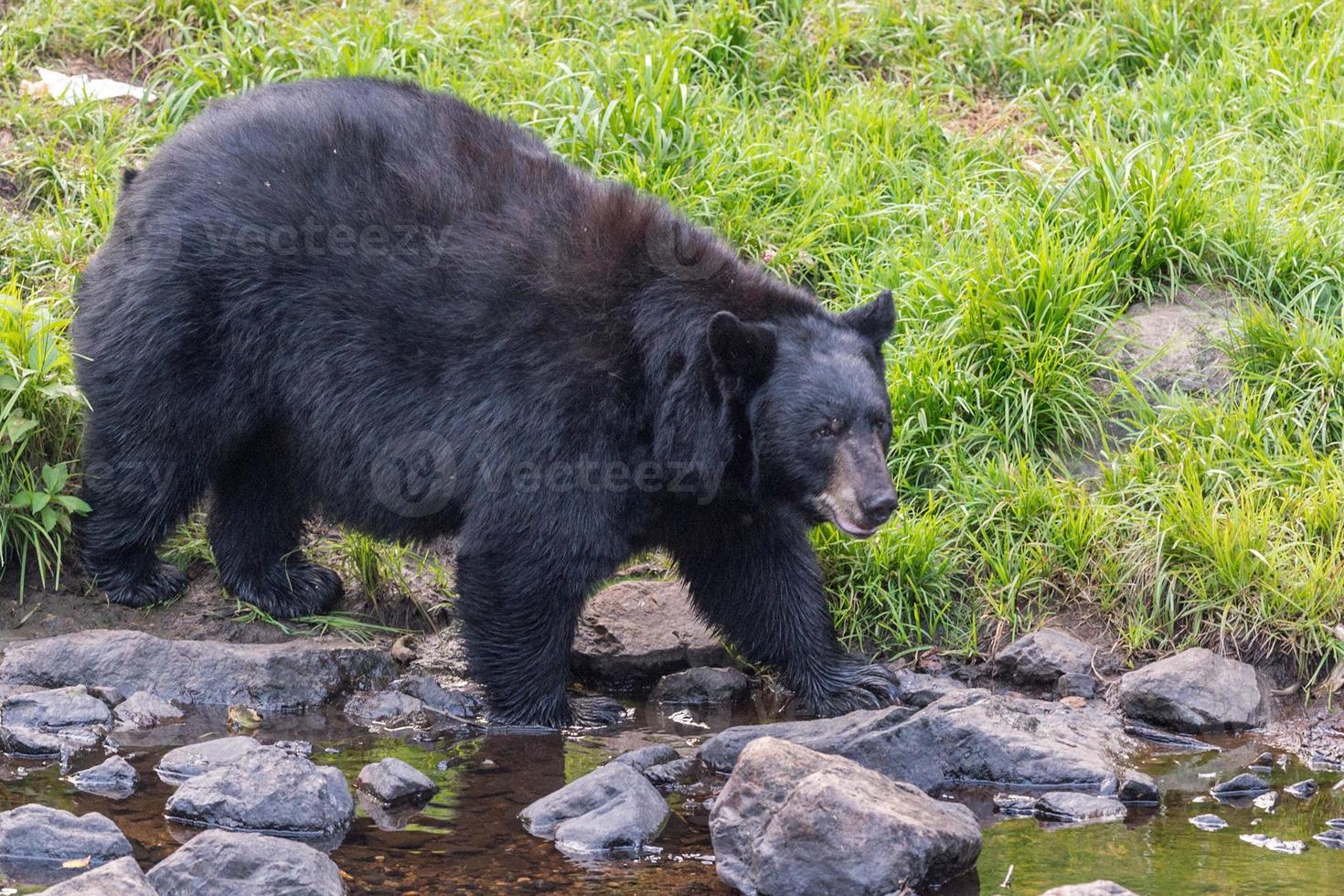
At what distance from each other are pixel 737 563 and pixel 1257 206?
3.23 meters

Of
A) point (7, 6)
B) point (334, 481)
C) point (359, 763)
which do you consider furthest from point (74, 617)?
point (7, 6)

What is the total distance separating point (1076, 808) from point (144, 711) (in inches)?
130

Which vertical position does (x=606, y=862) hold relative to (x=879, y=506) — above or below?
below

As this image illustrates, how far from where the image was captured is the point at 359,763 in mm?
5703

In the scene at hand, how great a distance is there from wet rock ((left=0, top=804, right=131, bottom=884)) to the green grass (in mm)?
2300

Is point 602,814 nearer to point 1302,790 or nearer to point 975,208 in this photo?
point 1302,790

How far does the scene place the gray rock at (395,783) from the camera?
17.3 ft

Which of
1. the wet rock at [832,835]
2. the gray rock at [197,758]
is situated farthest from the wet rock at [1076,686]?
the gray rock at [197,758]

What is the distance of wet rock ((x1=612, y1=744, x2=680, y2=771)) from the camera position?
5.59 metres

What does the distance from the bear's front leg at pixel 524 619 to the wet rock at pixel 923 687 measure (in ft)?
3.83

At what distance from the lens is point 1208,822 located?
16.8 ft

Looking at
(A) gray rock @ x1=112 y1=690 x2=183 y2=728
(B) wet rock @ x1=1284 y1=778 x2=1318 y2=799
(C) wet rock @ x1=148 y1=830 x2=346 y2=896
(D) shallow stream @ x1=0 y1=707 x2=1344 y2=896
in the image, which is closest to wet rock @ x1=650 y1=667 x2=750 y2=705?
(D) shallow stream @ x1=0 y1=707 x2=1344 y2=896

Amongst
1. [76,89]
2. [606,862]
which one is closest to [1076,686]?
[606,862]

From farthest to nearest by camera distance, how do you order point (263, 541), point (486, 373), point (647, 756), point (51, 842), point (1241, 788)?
point (263, 541) < point (486, 373) < point (647, 756) < point (1241, 788) < point (51, 842)
